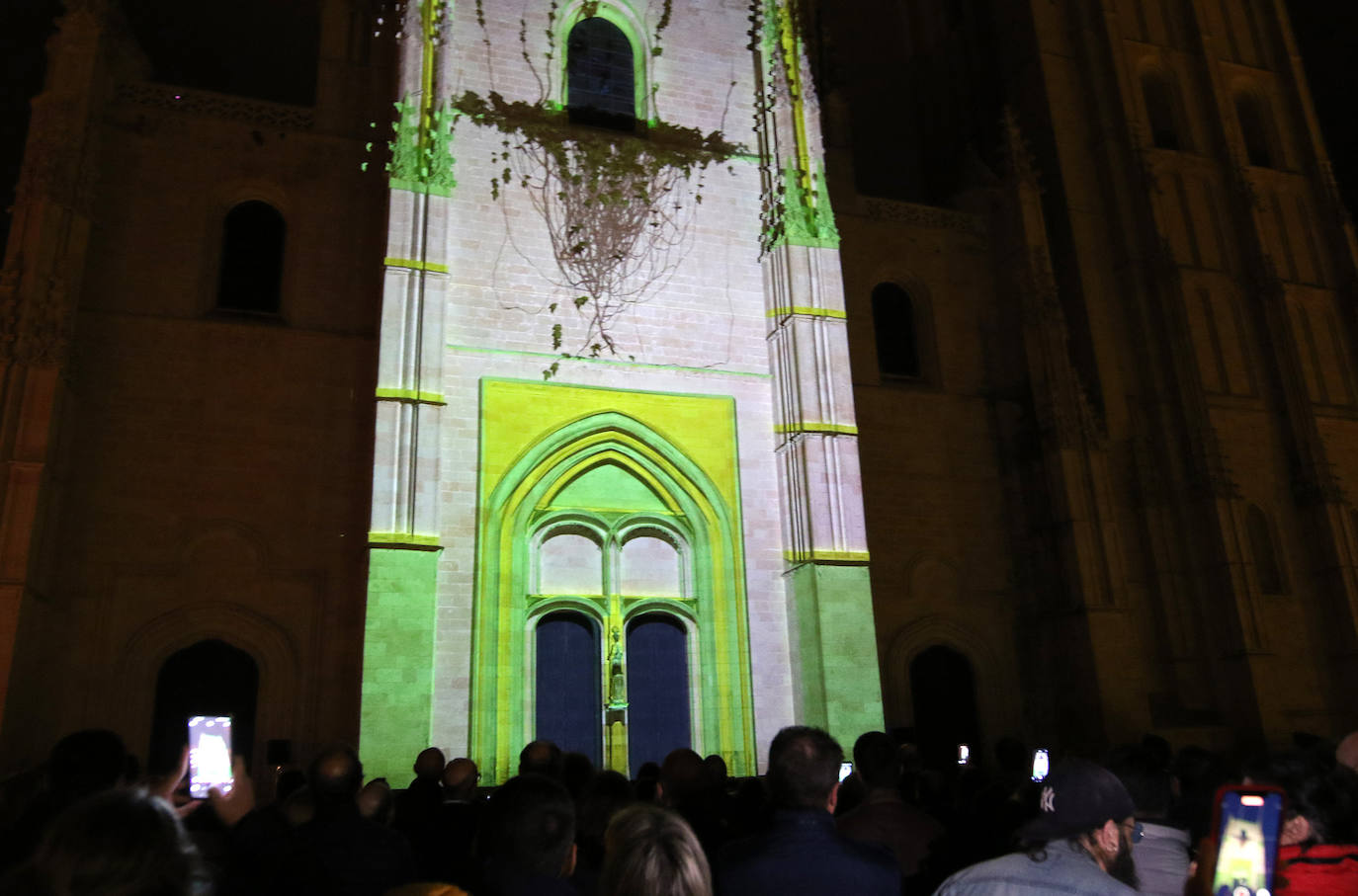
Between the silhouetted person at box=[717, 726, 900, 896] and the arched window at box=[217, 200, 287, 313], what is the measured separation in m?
13.7

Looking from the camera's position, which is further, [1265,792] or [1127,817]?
[1265,792]

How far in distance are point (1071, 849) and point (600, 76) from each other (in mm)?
16326

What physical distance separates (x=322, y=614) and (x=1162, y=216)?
16578 millimetres

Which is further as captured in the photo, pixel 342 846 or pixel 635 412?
pixel 635 412

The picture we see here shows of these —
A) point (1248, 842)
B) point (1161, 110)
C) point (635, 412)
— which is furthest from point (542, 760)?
point (1161, 110)

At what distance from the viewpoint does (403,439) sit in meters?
13.0

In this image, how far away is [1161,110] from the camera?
21953 millimetres

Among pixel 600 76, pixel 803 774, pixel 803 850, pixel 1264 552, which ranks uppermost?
pixel 600 76

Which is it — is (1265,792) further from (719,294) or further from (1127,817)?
(719,294)

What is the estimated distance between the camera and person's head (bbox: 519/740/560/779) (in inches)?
236

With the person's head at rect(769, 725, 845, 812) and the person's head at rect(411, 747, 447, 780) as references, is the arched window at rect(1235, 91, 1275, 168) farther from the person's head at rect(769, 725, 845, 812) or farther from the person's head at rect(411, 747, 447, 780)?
the person's head at rect(769, 725, 845, 812)

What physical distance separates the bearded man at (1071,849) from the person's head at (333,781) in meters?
2.34

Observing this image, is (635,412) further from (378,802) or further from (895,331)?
(378,802)

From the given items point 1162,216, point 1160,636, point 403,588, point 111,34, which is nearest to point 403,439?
point 403,588
